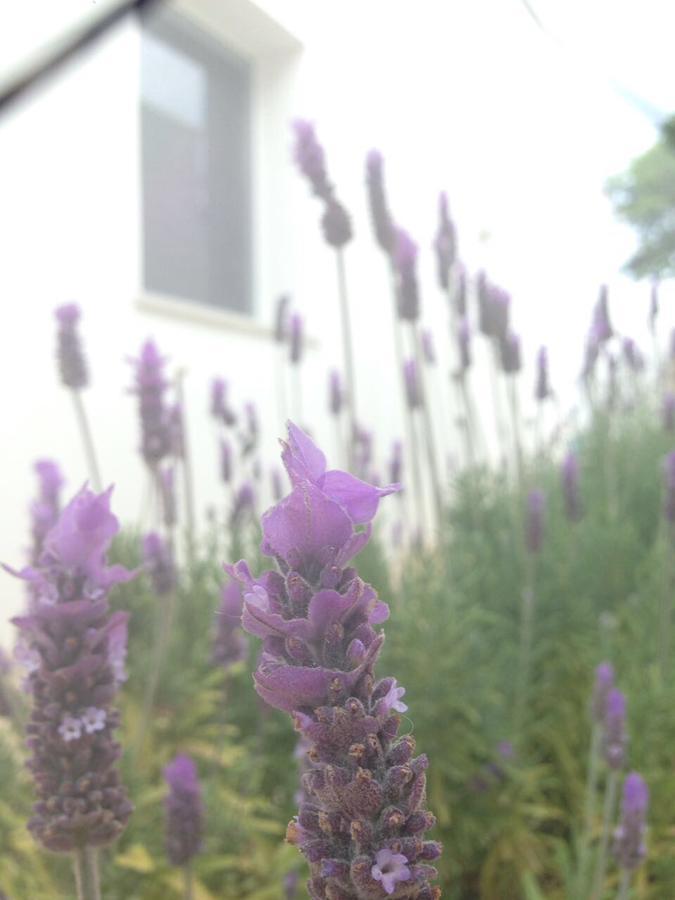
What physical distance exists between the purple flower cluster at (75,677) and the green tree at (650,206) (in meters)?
0.46

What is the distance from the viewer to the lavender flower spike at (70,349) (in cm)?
98

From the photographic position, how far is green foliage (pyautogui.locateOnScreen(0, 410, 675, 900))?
0.90 m

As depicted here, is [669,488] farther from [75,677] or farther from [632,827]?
[75,677]

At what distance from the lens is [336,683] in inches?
9.2

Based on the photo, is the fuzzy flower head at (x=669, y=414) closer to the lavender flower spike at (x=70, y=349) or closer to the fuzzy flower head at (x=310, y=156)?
the fuzzy flower head at (x=310, y=156)

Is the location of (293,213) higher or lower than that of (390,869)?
higher

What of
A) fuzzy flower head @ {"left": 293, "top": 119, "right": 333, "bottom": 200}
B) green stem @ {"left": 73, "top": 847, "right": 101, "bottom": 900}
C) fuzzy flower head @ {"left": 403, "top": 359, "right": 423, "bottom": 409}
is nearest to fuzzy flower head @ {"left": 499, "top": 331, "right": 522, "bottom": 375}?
fuzzy flower head @ {"left": 403, "top": 359, "right": 423, "bottom": 409}

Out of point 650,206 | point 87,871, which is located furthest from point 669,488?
point 87,871

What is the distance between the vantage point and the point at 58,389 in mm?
1591

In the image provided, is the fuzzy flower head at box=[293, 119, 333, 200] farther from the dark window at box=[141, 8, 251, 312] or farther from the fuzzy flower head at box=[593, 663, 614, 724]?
the fuzzy flower head at box=[593, 663, 614, 724]

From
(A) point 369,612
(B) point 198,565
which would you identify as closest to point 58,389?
(B) point 198,565

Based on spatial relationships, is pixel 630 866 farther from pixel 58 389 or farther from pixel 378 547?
pixel 58 389

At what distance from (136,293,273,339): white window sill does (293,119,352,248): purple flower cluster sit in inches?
42.9

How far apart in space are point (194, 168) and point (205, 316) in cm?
34
